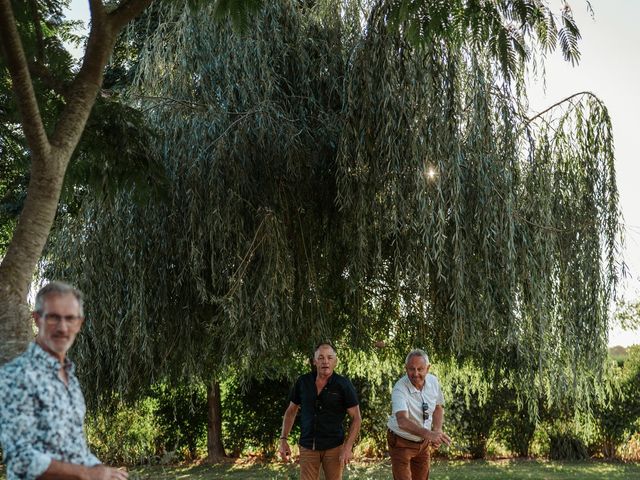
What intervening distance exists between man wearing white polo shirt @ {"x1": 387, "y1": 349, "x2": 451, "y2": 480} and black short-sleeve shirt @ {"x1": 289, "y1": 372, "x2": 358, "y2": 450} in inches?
15.1

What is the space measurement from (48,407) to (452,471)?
11654 millimetres

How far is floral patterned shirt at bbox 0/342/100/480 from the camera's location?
290cm

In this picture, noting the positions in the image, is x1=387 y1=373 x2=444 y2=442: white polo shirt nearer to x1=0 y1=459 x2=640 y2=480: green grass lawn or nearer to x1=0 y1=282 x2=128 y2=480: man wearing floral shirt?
x1=0 y1=282 x2=128 y2=480: man wearing floral shirt

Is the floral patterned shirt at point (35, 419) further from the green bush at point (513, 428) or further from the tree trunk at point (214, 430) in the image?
the green bush at point (513, 428)

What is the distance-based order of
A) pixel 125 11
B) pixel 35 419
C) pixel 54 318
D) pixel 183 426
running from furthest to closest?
pixel 183 426
pixel 125 11
pixel 54 318
pixel 35 419

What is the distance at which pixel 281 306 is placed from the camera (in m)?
8.50

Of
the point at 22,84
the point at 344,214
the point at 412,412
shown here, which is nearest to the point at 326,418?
the point at 412,412

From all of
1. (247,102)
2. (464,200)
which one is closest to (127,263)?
(247,102)

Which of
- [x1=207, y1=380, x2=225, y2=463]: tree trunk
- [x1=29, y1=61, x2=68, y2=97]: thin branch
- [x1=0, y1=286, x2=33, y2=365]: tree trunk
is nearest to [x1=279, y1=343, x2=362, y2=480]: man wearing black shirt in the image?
[x1=0, y1=286, x2=33, y2=365]: tree trunk

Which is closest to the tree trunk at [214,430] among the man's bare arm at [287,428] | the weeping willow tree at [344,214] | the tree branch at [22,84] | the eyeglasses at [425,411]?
the weeping willow tree at [344,214]

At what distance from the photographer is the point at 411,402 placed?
22.9 feet

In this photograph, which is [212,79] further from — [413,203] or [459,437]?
[459,437]

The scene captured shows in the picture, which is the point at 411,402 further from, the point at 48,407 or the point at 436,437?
the point at 48,407

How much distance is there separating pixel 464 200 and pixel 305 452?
2.72 meters
